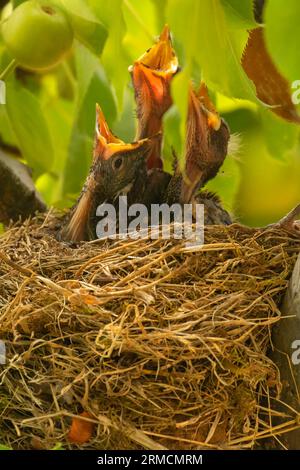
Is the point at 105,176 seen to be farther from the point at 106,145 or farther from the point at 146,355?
the point at 146,355

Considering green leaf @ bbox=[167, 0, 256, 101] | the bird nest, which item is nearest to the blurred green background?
green leaf @ bbox=[167, 0, 256, 101]

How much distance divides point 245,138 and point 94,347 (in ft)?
2.59

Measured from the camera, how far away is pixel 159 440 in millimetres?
1224

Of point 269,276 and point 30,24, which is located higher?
point 30,24

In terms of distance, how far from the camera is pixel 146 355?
120cm

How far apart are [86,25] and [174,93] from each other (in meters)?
0.61

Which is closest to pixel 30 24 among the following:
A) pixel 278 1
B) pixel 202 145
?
pixel 202 145

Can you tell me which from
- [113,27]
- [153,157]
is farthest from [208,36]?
[153,157]

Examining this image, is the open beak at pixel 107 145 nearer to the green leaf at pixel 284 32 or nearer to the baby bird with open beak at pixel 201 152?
the baby bird with open beak at pixel 201 152

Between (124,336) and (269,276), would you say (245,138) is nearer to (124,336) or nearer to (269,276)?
(269,276)

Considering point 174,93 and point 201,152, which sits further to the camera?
point 201,152

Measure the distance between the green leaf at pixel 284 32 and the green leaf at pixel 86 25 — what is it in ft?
0.92

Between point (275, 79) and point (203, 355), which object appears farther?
point (275, 79)

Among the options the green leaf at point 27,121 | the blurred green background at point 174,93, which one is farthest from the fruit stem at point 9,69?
the green leaf at point 27,121
